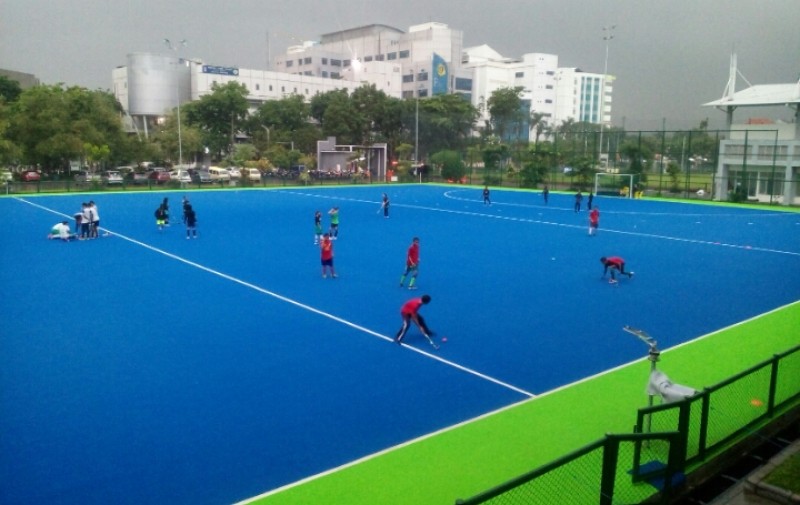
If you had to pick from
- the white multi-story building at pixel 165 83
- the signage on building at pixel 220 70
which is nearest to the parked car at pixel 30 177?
the white multi-story building at pixel 165 83

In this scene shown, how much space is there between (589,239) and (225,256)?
1523 cm

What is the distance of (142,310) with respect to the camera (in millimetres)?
15195

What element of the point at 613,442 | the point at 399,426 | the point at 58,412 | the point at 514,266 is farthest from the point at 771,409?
the point at 514,266

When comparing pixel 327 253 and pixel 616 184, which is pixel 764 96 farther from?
pixel 327 253

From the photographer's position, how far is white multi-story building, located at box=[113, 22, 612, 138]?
9888cm

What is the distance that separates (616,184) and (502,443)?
50642 millimetres

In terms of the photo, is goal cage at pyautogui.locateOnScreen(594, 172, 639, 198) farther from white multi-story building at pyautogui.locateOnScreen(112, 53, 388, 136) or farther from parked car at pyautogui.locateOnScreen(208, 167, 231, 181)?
white multi-story building at pyautogui.locateOnScreen(112, 53, 388, 136)

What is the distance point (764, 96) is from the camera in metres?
51.9

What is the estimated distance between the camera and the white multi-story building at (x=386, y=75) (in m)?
98.9

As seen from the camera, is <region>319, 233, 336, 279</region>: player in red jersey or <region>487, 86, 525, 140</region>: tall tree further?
<region>487, 86, 525, 140</region>: tall tree

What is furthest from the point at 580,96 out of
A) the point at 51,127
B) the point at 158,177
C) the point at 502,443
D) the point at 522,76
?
the point at 502,443

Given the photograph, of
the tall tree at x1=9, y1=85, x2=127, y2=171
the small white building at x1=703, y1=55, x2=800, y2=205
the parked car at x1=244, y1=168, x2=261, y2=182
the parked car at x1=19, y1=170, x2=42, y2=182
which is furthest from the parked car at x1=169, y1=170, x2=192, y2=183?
the small white building at x1=703, y1=55, x2=800, y2=205

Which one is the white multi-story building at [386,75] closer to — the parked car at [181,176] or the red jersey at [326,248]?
the parked car at [181,176]

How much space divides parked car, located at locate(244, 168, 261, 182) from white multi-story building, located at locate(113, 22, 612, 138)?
1223 inches
